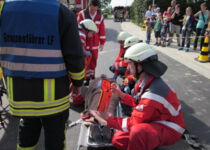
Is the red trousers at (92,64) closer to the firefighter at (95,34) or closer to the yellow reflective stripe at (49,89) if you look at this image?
the firefighter at (95,34)

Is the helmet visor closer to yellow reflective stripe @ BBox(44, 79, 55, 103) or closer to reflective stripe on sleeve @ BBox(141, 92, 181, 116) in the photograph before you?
reflective stripe on sleeve @ BBox(141, 92, 181, 116)

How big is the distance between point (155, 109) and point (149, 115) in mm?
91

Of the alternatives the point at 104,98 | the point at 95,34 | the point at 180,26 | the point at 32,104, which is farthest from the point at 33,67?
the point at 180,26

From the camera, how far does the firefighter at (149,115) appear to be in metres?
2.32

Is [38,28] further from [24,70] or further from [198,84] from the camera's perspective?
[198,84]

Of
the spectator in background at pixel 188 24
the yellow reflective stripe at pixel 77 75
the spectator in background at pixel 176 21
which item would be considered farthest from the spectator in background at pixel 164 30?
the yellow reflective stripe at pixel 77 75

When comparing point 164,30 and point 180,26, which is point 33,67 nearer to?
point 164,30

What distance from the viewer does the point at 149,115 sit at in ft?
7.70

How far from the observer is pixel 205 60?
7.50 meters

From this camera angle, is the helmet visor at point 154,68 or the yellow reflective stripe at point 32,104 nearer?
the yellow reflective stripe at point 32,104

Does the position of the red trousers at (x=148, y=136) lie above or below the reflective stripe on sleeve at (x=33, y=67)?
below

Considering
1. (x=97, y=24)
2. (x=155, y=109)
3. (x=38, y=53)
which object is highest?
(x=97, y=24)

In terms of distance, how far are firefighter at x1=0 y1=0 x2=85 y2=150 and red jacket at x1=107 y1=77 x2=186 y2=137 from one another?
77 centimetres

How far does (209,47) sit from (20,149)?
24.4 ft
